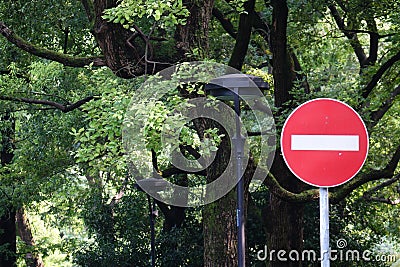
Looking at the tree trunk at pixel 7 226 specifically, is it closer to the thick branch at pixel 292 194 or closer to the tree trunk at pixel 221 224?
the tree trunk at pixel 221 224

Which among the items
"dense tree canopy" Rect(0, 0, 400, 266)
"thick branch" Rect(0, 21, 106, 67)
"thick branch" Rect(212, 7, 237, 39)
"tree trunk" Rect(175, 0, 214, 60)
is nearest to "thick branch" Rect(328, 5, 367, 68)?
"dense tree canopy" Rect(0, 0, 400, 266)

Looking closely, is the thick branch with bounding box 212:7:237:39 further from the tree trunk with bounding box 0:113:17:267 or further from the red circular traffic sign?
the red circular traffic sign

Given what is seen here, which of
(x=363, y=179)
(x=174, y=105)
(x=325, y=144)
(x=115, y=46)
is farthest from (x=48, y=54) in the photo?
(x=325, y=144)

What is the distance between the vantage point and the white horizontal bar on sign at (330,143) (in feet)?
14.7

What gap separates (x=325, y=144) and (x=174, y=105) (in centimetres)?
347

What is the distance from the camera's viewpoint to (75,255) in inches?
603

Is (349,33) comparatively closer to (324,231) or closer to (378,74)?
(378,74)

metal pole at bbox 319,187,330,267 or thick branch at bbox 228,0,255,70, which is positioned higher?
thick branch at bbox 228,0,255,70

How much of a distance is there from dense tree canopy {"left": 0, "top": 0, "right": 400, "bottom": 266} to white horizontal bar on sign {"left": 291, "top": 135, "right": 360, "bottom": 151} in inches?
114

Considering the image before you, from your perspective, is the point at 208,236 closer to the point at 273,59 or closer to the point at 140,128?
the point at 140,128

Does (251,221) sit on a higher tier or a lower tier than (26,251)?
higher

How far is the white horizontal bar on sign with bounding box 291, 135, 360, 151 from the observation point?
447cm

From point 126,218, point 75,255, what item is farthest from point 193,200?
point 75,255

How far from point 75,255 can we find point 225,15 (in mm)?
6950
